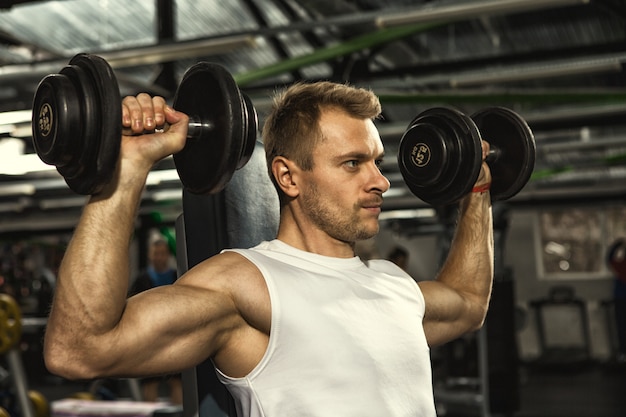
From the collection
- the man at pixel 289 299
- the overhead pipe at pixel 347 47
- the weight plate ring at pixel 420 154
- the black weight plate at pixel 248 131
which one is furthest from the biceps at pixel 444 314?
the overhead pipe at pixel 347 47

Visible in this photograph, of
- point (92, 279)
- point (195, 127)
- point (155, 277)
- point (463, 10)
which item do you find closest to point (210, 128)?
point (195, 127)

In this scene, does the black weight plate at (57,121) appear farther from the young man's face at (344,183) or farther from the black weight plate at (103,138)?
the young man's face at (344,183)

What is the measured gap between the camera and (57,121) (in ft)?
3.70

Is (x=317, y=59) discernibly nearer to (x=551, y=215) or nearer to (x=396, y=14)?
(x=396, y=14)

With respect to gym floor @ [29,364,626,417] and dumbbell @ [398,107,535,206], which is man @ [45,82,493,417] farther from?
gym floor @ [29,364,626,417]

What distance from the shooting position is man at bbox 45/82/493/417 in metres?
1.13

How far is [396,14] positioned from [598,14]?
3139 mm

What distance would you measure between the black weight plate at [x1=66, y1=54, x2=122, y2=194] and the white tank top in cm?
40

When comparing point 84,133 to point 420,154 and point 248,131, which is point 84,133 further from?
point 420,154

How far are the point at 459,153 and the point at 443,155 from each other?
0.04m

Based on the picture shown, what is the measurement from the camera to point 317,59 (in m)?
4.34

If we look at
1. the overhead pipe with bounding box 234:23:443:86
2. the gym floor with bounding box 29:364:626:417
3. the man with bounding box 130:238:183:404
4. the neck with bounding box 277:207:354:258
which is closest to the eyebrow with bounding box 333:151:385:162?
the neck with bounding box 277:207:354:258

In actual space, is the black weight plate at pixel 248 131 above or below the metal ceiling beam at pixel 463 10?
below

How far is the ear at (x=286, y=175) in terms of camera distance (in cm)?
159
